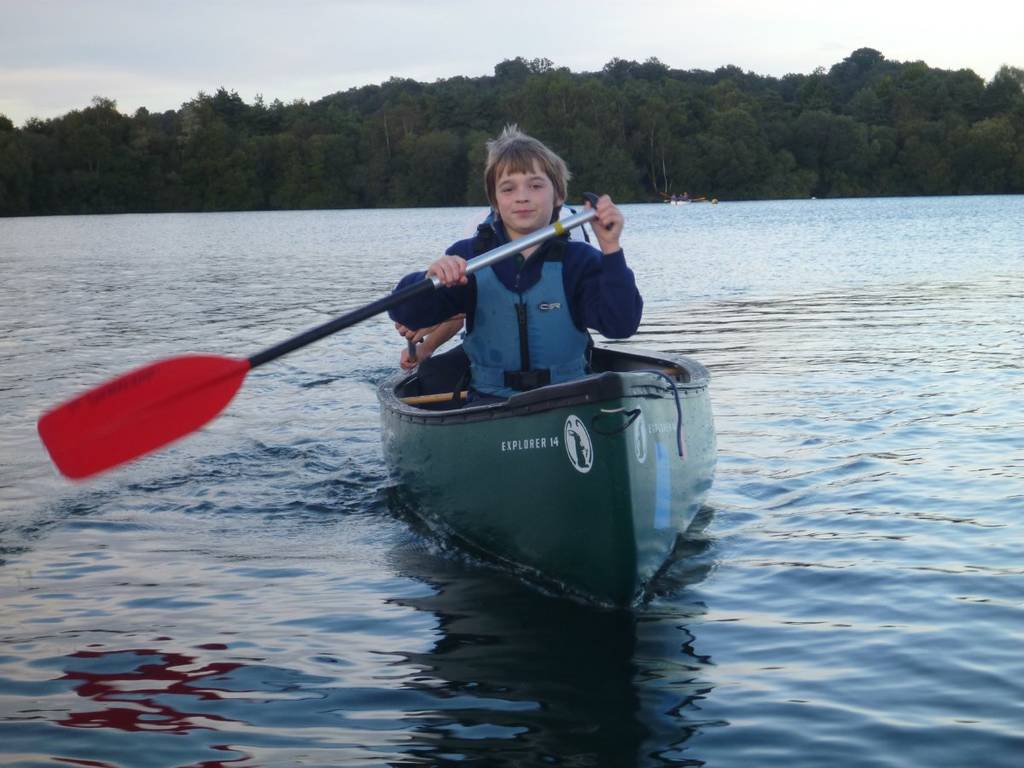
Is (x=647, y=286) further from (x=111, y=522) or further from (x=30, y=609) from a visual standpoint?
(x=30, y=609)

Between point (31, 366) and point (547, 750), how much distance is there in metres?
9.79

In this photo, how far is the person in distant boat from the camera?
535 cm

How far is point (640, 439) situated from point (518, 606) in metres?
0.90

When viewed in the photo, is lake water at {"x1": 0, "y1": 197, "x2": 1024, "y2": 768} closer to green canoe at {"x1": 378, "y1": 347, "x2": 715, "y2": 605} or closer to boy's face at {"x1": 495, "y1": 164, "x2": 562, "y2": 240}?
green canoe at {"x1": 378, "y1": 347, "x2": 715, "y2": 605}

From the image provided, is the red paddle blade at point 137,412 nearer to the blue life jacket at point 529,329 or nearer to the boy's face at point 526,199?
the blue life jacket at point 529,329

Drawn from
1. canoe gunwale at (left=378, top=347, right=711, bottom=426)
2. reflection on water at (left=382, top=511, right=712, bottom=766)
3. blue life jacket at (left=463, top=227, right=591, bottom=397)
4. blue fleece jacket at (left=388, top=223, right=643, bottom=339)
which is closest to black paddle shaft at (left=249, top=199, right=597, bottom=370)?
blue fleece jacket at (left=388, top=223, right=643, bottom=339)

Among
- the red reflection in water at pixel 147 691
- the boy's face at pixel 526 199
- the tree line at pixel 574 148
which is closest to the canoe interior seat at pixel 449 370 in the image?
the boy's face at pixel 526 199

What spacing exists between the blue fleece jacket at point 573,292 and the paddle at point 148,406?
281mm

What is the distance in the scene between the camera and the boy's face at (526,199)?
210 inches

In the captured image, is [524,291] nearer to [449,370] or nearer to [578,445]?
[578,445]

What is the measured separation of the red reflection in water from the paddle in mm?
1140

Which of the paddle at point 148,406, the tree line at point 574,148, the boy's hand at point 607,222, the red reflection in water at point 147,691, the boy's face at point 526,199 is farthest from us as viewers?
the tree line at point 574,148

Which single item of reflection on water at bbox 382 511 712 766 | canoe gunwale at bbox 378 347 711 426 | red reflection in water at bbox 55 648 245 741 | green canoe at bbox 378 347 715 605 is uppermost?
canoe gunwale at bbox 378 347 711 426

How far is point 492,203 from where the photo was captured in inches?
224
